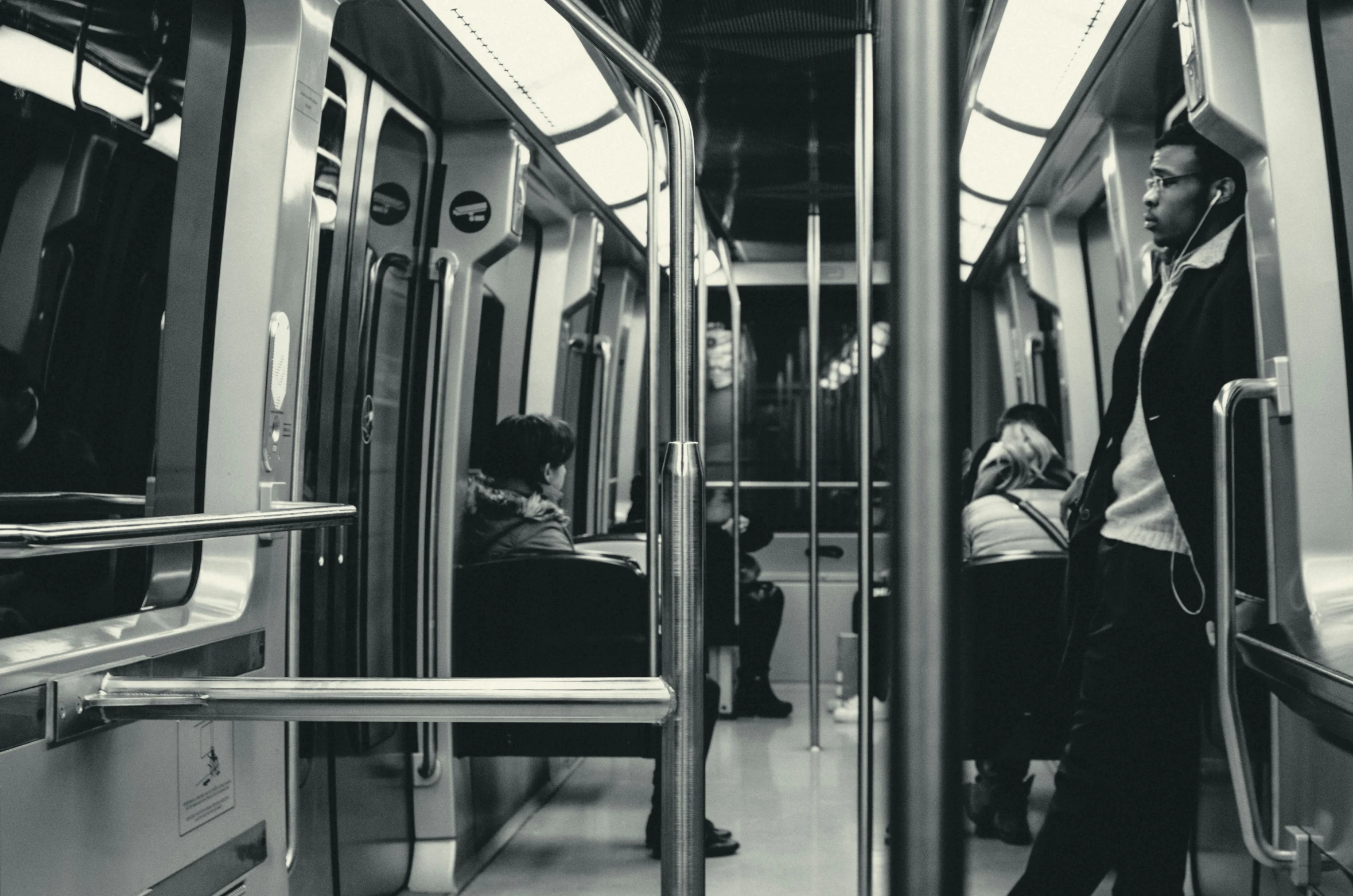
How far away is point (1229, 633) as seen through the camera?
1844mm

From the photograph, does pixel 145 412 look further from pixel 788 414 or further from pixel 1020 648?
pixel 788 414

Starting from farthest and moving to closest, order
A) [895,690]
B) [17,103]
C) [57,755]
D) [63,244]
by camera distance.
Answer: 1. [63,244]
2. [17,103]
3. [57,755]
4. [895,690]

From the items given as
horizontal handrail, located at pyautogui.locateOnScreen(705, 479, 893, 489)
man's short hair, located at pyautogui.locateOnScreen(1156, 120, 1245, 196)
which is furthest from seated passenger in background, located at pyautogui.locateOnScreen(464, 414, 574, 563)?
horizontal handrail, located at pyautogui.locateOnScreen(705, 479, 893, 489)

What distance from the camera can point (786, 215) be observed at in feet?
20.7

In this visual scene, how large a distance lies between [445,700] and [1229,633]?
1.28m

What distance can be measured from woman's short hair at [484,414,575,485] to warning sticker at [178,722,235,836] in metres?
2.06

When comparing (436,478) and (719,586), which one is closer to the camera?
(436,478)

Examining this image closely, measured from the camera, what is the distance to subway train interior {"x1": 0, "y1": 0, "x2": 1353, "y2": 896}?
3.56 feet

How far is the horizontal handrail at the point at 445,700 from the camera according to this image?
1136 millimetres

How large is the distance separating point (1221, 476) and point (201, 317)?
1634 millimetres

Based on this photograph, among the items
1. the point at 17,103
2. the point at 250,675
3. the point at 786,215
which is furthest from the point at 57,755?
the point at 786,215

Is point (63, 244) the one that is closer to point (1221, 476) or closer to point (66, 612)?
point (66, 612)

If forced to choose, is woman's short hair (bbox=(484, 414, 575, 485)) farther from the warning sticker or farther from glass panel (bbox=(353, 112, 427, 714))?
the warning sticker

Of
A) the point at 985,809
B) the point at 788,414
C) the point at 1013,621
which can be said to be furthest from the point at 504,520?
the point at 788,414
